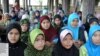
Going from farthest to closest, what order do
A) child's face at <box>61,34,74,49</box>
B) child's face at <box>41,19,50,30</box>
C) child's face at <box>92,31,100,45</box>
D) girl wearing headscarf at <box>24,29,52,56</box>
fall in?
1. child's face at <box>41,19,50,30</box>
2. child's face at <box>92,31,100,45</box>
3. child's face at <box>61,34,74,49</box>
4. girl wearing headscarf at <box>24,29,52,56</box>

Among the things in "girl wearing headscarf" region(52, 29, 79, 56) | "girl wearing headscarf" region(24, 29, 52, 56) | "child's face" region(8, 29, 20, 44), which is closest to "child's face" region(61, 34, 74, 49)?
"girl wearing headscarf" region(52, 29, 79, 56)

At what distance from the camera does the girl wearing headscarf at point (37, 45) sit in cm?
384

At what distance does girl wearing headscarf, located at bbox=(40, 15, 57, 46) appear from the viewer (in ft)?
19.3

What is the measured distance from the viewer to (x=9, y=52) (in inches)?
172

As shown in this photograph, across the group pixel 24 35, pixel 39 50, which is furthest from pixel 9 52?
pixel 24 35

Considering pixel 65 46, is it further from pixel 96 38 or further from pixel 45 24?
pixel 45 24

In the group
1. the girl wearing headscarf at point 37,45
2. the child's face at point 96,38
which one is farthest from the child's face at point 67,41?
the child's face at point 96,38

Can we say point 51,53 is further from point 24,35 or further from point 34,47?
point 24,35

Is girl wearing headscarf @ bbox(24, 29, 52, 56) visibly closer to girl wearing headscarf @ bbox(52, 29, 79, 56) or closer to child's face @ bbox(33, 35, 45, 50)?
child's face @ bbox(33, 35, 45, 50)

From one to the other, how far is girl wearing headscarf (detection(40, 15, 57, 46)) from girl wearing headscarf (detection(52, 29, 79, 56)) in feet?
5.15

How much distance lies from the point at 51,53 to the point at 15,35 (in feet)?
2.02

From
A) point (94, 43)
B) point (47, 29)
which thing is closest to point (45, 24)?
point (47, 29)

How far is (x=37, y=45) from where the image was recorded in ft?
12.7

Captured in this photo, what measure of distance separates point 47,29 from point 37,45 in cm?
212
